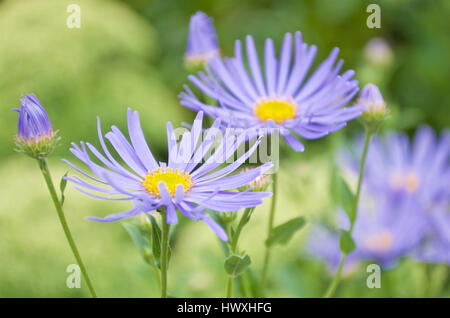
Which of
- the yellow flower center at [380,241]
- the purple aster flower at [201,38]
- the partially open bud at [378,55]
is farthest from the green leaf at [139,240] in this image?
the partially open bud at [378,55]

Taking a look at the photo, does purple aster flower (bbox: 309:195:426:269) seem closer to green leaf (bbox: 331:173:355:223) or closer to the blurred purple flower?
the blurred purple flower

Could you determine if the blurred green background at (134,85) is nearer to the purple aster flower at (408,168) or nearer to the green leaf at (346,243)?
the purple aster flower at (408,168)

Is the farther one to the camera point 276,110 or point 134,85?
point 134,85

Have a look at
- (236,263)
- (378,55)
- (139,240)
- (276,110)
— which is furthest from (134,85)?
(236,263)

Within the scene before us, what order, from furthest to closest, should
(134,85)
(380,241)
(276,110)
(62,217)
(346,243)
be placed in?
(134,85), (380,241), (276,110), (346,243), (62,217)

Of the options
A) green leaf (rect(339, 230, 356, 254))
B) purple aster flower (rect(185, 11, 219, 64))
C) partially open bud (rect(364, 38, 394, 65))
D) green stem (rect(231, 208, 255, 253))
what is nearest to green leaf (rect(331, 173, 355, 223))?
green leaf (rect(339, 230, 356, 254))

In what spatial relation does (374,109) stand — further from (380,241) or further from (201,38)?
(380,241)
